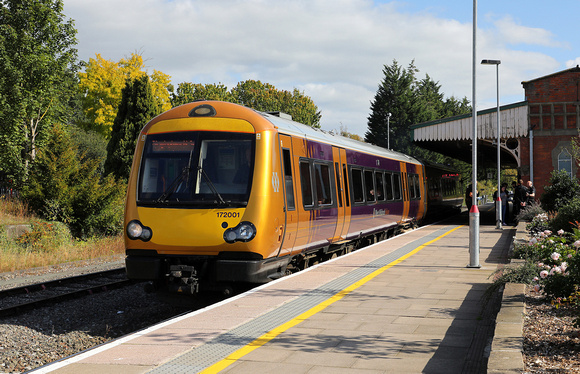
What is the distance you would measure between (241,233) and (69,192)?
1367 centimetres

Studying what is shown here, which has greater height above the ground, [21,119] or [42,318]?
[21,119]

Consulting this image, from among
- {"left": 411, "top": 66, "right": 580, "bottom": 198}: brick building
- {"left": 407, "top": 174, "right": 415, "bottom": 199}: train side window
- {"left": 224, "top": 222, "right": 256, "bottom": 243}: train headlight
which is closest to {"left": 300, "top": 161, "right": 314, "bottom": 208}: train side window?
{"left": 224, "top": 222, "right": 256, "bottom": 243}: train headlight

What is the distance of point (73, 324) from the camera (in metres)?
10.0

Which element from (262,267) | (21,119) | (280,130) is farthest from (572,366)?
(21,119)

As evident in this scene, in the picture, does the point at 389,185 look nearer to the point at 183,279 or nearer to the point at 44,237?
the point at 44,237

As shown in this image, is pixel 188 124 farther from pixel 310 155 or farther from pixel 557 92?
pixel 557 92

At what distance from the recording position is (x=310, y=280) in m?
10.1

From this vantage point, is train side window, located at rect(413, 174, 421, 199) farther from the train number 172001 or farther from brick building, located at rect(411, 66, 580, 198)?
the train number 172001

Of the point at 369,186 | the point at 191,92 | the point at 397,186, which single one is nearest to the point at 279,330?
the point at 369,186

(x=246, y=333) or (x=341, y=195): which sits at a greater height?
(x=341, y=195)

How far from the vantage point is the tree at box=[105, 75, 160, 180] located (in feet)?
109

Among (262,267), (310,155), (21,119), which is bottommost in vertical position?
(262,267)

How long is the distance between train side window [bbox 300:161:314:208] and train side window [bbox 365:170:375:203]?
16.9 feet

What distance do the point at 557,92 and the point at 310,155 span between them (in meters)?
21.8
